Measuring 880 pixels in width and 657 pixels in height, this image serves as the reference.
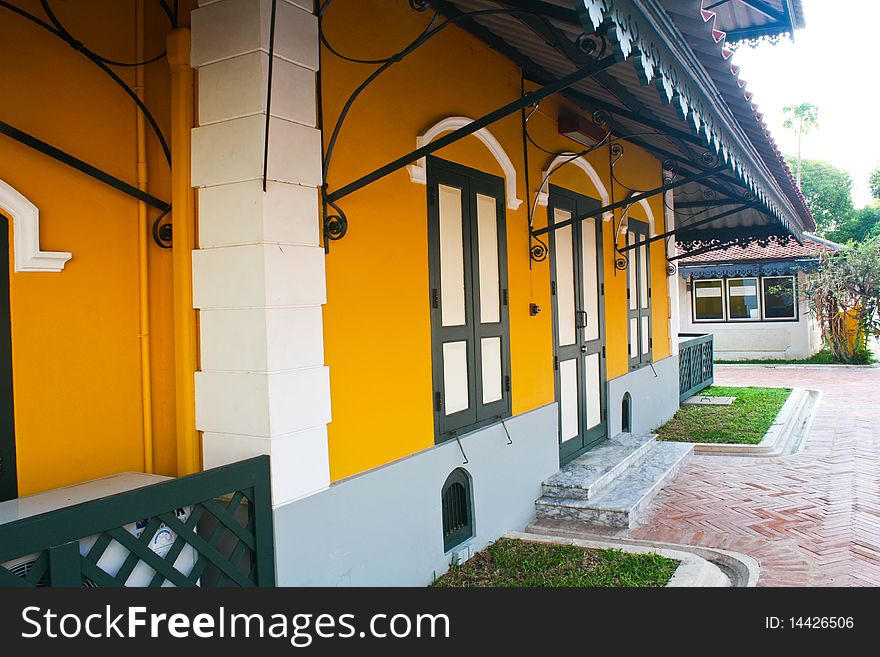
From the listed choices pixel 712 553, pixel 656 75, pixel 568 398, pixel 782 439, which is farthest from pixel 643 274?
pixel 656 75

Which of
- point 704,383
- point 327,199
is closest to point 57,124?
point 327,199

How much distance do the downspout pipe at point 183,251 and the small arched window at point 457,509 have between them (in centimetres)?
193

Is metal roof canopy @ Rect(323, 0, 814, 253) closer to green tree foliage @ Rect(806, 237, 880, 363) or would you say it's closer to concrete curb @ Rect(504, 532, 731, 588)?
concrete curb @ Rect(504, 532, 731, 588)

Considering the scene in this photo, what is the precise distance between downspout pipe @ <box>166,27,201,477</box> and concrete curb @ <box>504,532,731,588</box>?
9.39 ft

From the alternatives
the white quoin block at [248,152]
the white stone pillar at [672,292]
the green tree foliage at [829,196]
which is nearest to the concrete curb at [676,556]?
the white quoin block at [248,152]

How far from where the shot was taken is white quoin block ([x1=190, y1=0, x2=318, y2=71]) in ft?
10.4

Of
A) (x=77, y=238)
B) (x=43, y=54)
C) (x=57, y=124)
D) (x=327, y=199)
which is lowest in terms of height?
(x=77, y=238)

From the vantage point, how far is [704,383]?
13914 mm

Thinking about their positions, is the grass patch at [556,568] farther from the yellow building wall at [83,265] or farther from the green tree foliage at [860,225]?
the green tree foliage at [860,225]

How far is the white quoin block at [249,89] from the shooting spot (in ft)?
10.4

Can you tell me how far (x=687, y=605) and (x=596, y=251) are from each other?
4.74 m

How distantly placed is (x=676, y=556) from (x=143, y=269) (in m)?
3.84

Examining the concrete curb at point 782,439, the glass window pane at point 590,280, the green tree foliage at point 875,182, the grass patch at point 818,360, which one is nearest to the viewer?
Answer: the glass window pane at point 590,280

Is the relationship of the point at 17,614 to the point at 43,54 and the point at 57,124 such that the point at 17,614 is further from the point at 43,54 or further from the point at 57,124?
the point at 43,54
